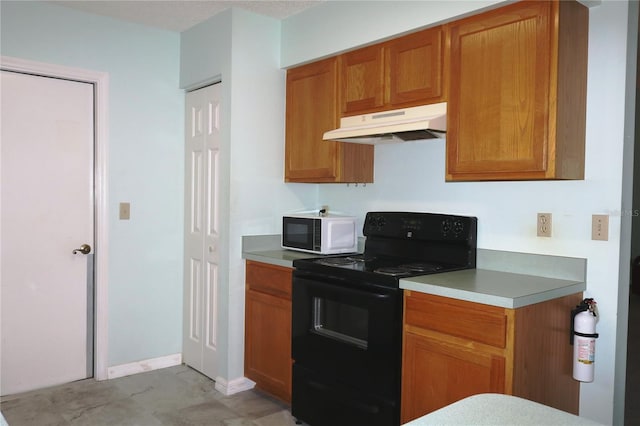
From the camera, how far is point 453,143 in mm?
2389

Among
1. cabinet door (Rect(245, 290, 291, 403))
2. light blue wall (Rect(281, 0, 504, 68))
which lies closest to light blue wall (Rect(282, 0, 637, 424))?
light blue wall (Rect(281, 0, 504, 68))

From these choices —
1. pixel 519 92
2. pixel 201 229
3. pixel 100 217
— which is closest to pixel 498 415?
pixel 519 92

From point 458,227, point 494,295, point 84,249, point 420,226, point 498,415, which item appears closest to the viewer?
point 498,415

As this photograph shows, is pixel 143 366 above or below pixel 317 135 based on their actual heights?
below

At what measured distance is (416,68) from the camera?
2.53 meters

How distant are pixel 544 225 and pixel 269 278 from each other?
4.96 ft

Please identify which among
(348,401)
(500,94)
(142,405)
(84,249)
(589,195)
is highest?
(500,94)

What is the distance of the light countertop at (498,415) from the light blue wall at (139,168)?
284 centimetres

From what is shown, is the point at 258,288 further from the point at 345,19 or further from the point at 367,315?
the point at 345,19

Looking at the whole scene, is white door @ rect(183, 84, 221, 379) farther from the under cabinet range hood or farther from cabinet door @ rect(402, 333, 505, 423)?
cabinet door @ rect(402, 333, 505, 423)

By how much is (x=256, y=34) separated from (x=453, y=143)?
151 cm

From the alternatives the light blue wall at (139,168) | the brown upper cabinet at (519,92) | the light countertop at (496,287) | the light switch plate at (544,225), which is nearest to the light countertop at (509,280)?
the light countertop at (496,287)

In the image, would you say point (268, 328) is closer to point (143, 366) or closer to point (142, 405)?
point (142, 405)

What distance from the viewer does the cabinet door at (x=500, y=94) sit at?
6.78ft
